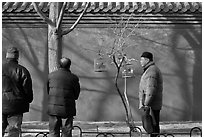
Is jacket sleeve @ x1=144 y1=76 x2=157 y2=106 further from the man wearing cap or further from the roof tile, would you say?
the roof tile

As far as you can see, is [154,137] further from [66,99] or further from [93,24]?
[93,24]

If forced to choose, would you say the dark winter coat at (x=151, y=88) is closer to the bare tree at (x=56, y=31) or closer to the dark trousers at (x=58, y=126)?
the dark trousers at (x=58, y=126)

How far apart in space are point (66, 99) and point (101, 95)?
358cm

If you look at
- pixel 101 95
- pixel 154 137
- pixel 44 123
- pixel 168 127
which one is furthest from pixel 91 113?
pixel 154 137

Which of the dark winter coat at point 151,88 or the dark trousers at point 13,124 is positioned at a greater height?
the dark winter coat at point 151,88

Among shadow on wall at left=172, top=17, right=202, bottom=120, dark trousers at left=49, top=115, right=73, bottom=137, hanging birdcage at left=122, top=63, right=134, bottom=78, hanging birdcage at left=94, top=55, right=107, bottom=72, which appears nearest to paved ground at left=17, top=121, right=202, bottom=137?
shadow on wall at left=172, top=17, right=202, bottom=120

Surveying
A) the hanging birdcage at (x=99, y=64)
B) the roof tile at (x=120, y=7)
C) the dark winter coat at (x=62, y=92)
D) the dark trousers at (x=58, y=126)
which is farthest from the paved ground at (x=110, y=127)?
the roof tile at (x=120, y=7)

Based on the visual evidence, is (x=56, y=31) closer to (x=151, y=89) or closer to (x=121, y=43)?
(x=151, y=89)

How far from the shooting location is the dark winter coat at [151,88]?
5.41 m

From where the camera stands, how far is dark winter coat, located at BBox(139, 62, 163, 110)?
541cm

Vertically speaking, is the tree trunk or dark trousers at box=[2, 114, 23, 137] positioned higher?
the tree trunk

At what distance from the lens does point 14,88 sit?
5.18 meters

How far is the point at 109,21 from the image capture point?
28.5ft

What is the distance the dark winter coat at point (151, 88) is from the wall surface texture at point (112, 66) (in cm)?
333
